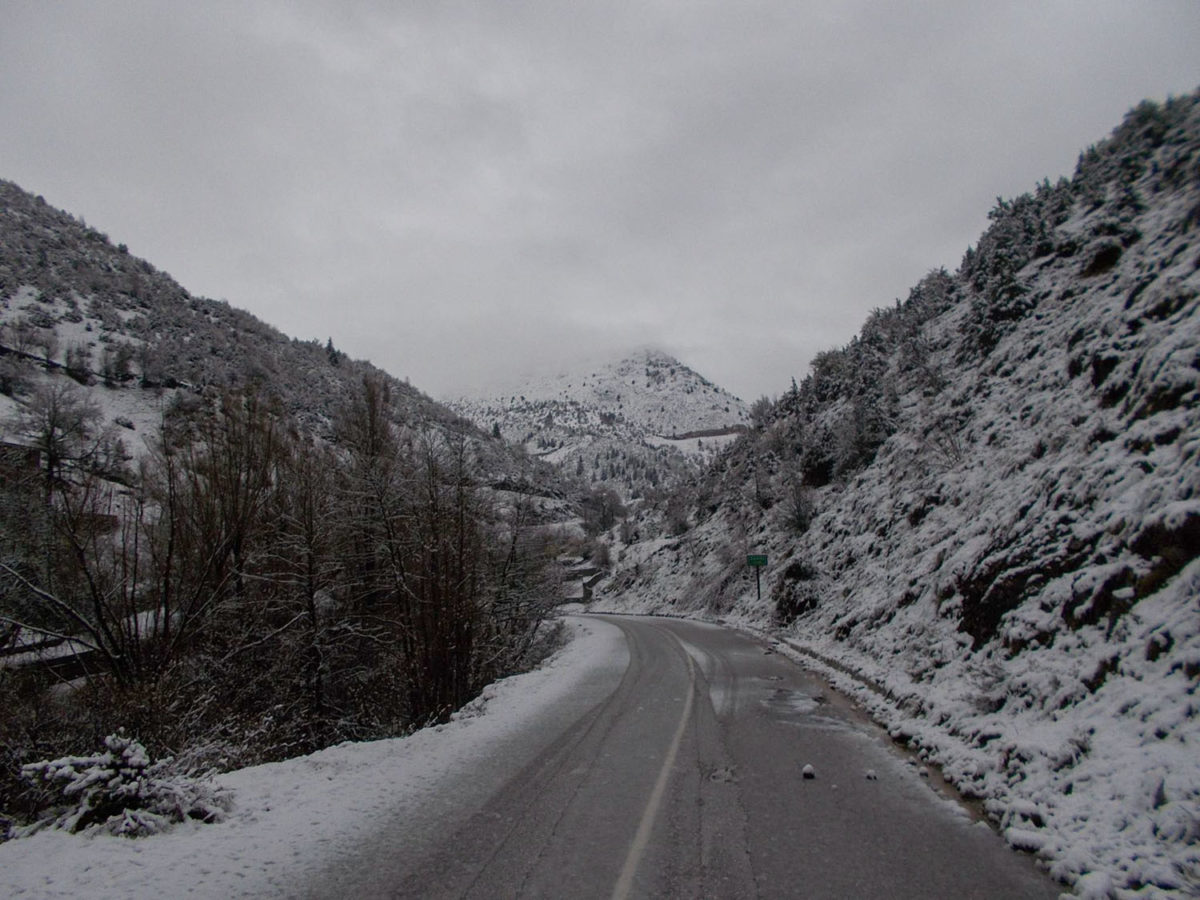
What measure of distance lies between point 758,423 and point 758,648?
100 feet

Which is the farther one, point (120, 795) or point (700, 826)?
point (700, 826)

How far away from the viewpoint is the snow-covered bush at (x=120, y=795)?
5.27m

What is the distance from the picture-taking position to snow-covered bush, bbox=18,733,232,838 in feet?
17.3

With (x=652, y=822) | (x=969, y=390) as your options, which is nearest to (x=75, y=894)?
(x=652, y=822)

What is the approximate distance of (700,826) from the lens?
563cm

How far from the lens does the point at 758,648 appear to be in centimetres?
1986

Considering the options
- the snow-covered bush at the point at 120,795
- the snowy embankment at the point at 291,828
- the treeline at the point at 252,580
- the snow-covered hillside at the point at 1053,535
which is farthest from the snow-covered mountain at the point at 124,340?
the snow-covered bush at the point at 120,795

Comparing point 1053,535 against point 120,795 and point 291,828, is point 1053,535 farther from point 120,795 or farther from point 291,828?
point 120,795

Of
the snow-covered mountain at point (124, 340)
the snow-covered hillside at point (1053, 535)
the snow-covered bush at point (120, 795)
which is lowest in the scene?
the snow-covered bush at point (120, 795)

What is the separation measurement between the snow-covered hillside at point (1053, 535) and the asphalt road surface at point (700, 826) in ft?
2.28

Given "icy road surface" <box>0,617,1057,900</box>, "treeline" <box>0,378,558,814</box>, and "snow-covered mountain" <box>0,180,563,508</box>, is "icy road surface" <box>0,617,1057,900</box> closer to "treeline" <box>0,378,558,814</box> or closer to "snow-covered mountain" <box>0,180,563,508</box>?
"treeline" <box>0,378,558,814</box>

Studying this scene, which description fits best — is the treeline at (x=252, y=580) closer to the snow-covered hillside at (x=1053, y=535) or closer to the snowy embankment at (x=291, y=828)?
the snowy embankment at (x=291, y=828)

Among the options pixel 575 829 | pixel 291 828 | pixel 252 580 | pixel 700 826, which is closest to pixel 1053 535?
pixel 700 826

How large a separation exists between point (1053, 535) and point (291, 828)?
10.8m
